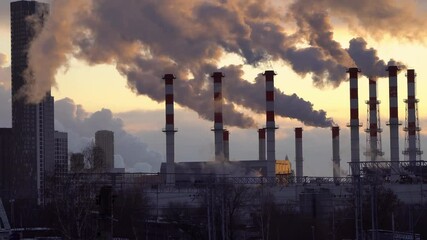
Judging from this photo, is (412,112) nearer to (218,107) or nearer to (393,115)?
(393,115)

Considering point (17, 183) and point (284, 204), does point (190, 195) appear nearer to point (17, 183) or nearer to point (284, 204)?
point (284, 204)

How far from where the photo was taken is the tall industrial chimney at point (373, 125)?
307 feet

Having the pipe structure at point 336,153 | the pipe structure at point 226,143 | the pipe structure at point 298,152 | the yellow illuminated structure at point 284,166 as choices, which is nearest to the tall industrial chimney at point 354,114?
the pipe structure at point 336,153

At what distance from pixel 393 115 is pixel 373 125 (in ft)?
15.2

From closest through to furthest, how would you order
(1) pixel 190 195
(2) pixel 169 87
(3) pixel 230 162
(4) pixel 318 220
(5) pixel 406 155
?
(4) pixel 318 220, (1) pixel 190 195, (2) pixel 169 87, (5) pixel 406 155, (3) pixel 230 162

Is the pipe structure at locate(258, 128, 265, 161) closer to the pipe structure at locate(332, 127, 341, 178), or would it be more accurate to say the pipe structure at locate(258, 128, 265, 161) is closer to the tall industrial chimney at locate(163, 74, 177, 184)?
the pipe structure at locate(332, 127, 341, 178)

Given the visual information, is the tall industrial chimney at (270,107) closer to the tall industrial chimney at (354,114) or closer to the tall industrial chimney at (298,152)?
the tall industrial chimney at (354,114)

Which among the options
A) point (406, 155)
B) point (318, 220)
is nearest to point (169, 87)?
point (406, 155)

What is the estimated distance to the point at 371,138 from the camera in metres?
95.6

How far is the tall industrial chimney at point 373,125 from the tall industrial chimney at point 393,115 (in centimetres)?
226

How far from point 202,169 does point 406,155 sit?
1881cm

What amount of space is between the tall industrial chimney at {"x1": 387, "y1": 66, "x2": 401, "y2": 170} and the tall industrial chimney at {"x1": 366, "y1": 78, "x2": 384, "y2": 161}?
2263mm

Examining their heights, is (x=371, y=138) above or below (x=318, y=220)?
above

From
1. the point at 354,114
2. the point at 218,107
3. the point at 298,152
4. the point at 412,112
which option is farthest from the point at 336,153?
the point at 218,107
